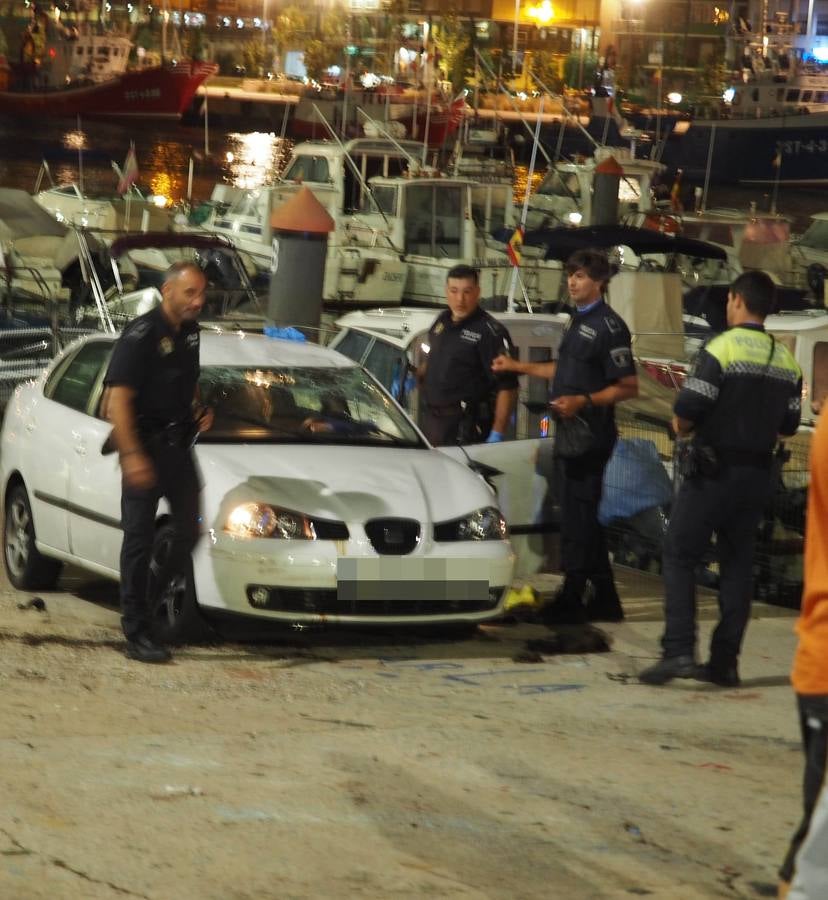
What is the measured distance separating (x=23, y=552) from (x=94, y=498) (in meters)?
0.92

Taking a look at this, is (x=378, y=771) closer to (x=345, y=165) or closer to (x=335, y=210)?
(x=335, y=210)

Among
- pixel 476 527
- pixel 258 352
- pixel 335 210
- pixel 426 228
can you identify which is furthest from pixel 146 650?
pixel 335 210

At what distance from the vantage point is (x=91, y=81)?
11138 centimetres

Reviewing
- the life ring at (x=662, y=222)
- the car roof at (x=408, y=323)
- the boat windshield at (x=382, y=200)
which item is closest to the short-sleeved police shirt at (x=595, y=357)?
the car roof at (x=408, y=323)

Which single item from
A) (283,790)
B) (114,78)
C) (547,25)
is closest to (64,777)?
(283,790)

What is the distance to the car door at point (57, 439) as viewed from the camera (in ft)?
27.9

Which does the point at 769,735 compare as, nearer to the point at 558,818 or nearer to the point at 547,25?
the point at 558,818

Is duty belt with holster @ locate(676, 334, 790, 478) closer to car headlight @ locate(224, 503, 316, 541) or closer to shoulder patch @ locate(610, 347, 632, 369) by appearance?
shoulder patch @ locate(610, 347, 632, 369)

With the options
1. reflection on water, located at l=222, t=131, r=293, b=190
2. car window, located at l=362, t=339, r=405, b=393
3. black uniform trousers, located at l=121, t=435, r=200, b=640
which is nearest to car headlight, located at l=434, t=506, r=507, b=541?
black uniform trousers, located at l=121, t=435, r=200, b=640

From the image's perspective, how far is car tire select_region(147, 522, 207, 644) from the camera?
7586 mm

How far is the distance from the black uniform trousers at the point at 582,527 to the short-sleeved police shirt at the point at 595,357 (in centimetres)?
18

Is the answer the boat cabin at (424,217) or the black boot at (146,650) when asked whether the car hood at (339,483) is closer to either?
the black boot at (146,650)

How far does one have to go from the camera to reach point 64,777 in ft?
18.1

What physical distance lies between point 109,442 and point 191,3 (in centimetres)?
14085
